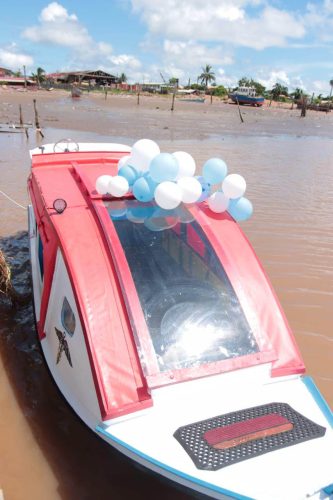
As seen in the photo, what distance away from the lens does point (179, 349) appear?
3.01m

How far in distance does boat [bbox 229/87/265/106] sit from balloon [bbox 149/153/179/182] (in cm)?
5826

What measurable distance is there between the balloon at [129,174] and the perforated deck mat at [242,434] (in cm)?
217

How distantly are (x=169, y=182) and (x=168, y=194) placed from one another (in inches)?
5.7

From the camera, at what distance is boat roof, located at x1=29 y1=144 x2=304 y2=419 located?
279 centimetres

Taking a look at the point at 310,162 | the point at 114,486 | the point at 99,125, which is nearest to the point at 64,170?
the point at 114,486

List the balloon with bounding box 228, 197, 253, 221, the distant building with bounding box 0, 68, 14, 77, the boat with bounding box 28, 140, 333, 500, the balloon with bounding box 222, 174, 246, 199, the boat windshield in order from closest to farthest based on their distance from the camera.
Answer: the boat with bounding box 28, 140, 333, 500, the boat windshield, the balloon with bounding box 222, 174, 246, 199, the balloon with bounding box 228, 197, 253, 221, the distant building with bounding box 0, 68, 14, 77

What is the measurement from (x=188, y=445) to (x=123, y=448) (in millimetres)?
414

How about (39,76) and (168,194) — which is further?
(39,76)

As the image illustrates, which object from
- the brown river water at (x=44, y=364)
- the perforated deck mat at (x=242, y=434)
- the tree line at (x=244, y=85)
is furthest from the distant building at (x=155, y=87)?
the perforated deck mat at (x=242, y=434)

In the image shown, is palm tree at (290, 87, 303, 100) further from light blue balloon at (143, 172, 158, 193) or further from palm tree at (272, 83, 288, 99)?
light blue balloon at (143, 172, 158, 193)

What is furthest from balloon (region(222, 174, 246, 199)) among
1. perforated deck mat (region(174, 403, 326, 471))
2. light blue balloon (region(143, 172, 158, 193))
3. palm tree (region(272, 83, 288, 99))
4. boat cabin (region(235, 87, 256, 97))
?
palm tree (region(272, 83, 288, 99))

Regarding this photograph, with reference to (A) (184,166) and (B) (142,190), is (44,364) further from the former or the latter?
(A) (184,166)

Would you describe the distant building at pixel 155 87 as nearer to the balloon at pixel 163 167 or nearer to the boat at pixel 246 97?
the boat at pixel 246 97

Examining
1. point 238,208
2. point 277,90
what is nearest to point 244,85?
point 277,90
